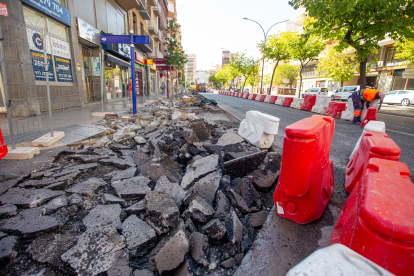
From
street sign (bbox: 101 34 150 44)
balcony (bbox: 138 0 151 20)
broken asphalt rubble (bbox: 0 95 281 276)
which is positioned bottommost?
broken asphalt rubble (bbox: 0 95 281 276)

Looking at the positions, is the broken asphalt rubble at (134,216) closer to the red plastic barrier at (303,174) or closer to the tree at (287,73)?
the red plastic barrier at (303,174)

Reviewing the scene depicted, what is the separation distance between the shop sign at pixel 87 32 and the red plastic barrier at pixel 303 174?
1225 cm

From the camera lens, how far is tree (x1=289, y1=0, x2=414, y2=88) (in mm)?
10914

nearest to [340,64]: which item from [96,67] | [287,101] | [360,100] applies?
[287,101]

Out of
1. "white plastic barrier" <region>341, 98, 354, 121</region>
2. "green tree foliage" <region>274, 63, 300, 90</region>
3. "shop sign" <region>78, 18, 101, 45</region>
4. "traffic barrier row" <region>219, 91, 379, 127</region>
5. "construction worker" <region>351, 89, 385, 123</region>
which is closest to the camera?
"traffic barrier row" <region>219, 91, 379, 127</region>

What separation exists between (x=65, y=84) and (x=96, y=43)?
26.8 ft

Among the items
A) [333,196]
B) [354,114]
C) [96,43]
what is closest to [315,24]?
[354,114]

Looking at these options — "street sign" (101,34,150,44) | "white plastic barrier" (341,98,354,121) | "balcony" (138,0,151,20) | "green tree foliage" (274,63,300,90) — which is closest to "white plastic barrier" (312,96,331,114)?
"white plastic barrier" (341,98,354,121)

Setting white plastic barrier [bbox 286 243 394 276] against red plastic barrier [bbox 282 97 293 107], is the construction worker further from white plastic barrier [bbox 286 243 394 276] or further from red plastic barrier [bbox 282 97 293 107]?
white plastic barrier [bbox 286 243 394 276]

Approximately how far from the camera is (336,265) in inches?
25.1

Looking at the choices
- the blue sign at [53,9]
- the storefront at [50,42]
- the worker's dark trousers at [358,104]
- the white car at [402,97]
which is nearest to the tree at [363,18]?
the worker's dark trousers at [358,104]

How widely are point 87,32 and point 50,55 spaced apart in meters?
7.79

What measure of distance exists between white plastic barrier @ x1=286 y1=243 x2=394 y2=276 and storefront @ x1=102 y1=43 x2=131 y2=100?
1359 cm

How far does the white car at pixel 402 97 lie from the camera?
22106 millimetres
